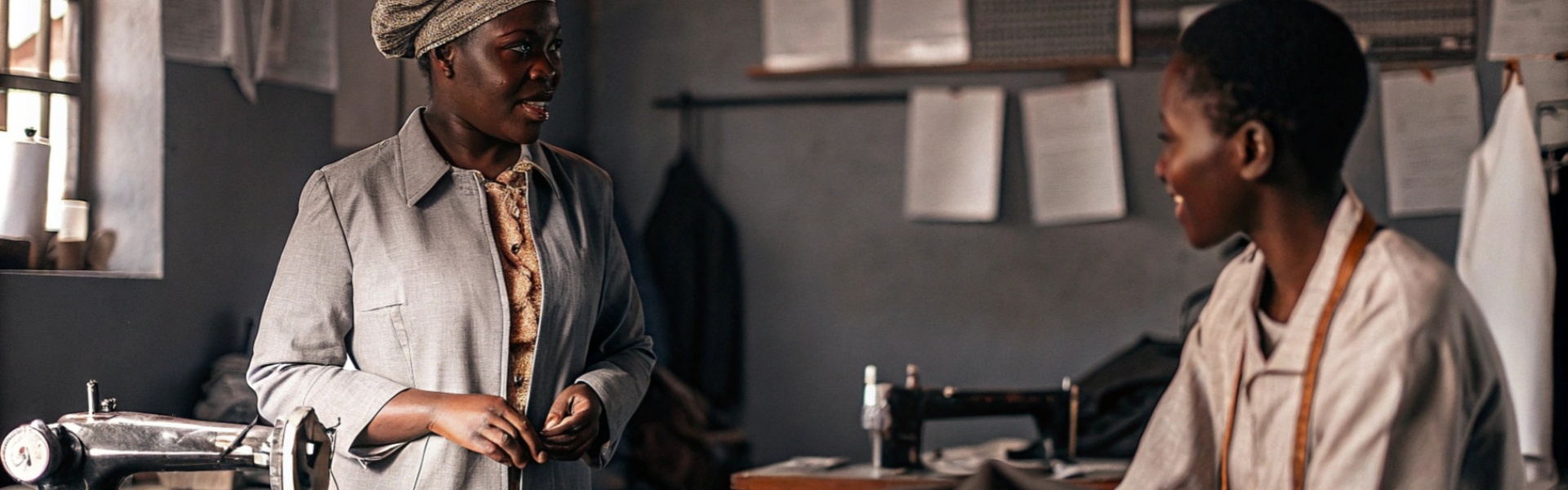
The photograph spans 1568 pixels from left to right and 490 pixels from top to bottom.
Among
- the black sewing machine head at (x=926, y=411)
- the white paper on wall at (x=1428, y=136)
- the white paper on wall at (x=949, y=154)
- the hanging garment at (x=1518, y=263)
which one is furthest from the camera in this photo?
the white paper on wall at (x=949, y=154)

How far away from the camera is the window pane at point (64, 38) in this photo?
1.40 m

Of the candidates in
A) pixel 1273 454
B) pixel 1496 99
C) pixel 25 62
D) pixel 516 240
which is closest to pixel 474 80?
pixel 516 240

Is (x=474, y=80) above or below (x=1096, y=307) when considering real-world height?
above

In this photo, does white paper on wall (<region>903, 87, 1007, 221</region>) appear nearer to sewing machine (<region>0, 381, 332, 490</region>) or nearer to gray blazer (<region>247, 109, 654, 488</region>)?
gray blazer (<region>247, 109, 654, 488</region>)

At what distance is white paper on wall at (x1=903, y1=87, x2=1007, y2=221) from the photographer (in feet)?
14.2

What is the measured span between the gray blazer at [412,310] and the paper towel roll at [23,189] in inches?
11.0

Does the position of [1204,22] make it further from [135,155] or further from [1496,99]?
[1496,99]

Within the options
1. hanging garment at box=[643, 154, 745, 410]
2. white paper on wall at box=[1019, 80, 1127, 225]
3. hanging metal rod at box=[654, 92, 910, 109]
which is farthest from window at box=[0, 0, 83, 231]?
white paper on wall at box=[1019, 80, 1127, 225]

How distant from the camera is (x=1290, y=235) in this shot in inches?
47.8

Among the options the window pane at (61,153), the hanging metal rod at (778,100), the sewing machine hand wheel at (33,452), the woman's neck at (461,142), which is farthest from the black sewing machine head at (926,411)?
the hanging metal rod at (778,100)

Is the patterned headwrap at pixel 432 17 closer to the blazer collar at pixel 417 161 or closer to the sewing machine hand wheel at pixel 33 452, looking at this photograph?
the blazer collar at pixel 417 161

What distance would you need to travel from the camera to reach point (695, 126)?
14.8 feet

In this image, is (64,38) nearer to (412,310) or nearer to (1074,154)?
(412,310)

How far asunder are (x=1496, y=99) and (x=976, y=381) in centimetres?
180
